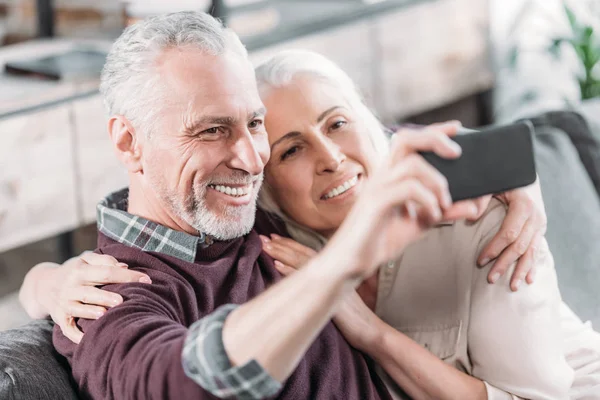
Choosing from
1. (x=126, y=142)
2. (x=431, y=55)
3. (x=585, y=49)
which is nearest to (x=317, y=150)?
(x=126, y=142)

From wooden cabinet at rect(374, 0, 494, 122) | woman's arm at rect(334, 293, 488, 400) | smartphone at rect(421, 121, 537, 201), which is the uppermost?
smartphone at rect(421, 121, 537, 201)

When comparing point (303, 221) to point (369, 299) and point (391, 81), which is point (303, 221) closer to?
point (369, 299)

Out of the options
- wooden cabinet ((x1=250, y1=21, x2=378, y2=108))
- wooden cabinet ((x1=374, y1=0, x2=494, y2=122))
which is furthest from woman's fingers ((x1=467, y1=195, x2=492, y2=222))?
wooden cabinet ((x1=374, y1=0, x2=494, y2=122))

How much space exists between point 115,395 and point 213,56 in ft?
1.81

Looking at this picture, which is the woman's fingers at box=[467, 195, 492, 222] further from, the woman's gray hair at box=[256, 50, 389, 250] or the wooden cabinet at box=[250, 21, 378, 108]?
the wooden cabinet at box=[250, 21, 378, 108]

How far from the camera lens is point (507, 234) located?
1576mm

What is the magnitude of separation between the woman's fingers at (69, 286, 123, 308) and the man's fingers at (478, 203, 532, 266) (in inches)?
24.9

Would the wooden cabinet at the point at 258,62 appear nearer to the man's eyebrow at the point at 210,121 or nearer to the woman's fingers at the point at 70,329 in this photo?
the man's eyebrow at the point at 210,121

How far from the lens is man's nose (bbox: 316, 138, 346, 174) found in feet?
5.48

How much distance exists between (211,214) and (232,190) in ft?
0.17

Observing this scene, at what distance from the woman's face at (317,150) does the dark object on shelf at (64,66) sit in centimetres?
154

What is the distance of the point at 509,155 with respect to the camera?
1.15m

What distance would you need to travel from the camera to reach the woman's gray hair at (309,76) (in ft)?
5.54

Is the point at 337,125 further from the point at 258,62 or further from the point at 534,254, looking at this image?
the point at 534,254
